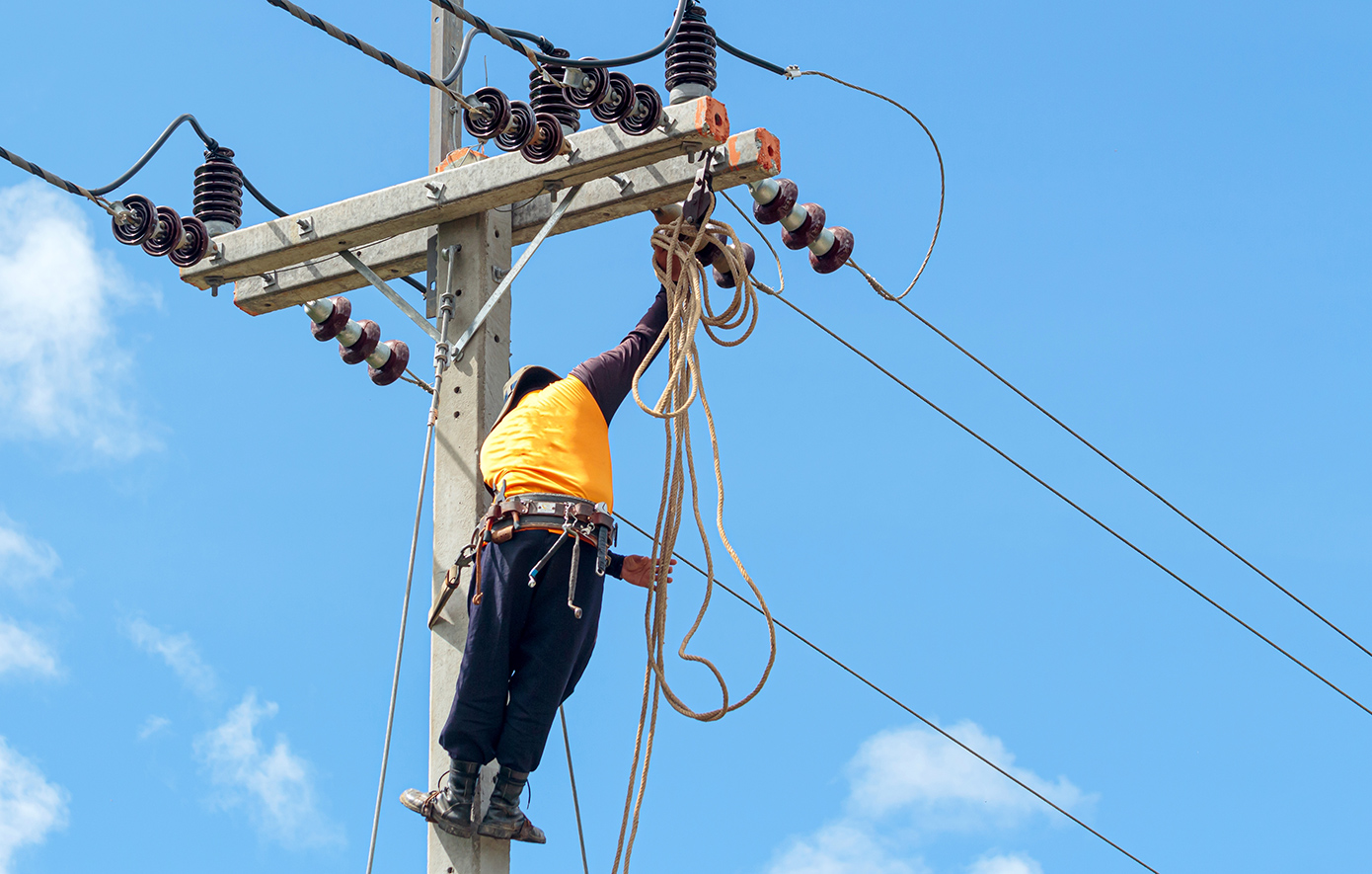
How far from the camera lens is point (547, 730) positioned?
689 cm

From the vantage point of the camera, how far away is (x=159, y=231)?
783 cm

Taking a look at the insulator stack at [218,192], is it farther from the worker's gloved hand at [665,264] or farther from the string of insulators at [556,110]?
the worker's gloved hand at [665,264]

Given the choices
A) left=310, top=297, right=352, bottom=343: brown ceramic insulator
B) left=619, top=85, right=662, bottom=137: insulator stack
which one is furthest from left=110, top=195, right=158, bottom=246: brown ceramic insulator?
left=619, top=85, right=662, bottom=137: insulator stack

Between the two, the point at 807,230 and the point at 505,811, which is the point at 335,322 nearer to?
the point at 807,230

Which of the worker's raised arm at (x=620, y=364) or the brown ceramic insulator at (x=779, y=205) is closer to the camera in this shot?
the worker's raised arm at (x=620, y=364)

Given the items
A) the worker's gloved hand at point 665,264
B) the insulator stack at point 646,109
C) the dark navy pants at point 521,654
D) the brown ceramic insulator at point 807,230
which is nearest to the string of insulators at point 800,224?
the brown ceramic insulator at point 807,230

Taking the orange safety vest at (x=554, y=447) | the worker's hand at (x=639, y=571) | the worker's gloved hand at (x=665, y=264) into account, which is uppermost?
the worker's gloved hand at (x=665, y=264)

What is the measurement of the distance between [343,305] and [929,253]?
91.5 inches

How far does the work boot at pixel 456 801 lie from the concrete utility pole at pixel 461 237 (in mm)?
87

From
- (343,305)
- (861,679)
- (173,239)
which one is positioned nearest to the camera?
(173,239)

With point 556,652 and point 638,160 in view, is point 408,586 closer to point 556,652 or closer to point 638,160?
point 556,652

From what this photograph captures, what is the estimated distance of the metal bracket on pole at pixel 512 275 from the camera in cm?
729

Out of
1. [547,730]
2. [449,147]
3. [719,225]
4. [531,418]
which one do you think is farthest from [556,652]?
[449,147]

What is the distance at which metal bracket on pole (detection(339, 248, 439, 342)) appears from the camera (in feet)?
24.4
